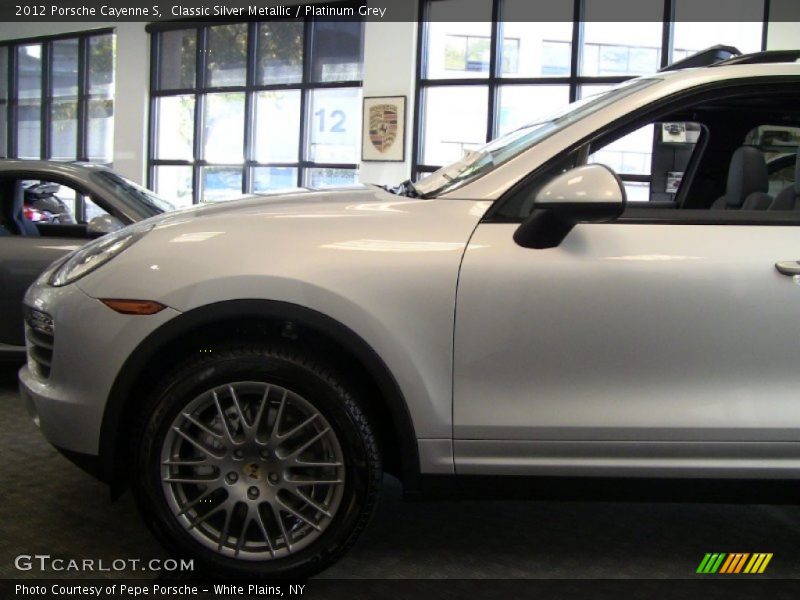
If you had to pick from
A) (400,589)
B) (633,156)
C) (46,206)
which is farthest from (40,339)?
(46,206)

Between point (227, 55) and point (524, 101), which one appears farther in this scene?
point (227, 55)

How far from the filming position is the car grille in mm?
2229

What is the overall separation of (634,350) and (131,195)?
3.20 m

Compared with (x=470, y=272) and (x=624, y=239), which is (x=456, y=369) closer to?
(x=470, y=272)

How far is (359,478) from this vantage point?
2.10 m

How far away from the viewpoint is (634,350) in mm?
2047

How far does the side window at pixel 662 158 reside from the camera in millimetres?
3359

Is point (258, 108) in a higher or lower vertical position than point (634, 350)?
higher

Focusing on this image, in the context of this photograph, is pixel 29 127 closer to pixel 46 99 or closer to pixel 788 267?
pixel 46 99

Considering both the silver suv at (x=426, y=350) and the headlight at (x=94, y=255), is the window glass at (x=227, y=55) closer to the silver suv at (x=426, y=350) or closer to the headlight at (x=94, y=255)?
the headlight at (x=94, y=255)

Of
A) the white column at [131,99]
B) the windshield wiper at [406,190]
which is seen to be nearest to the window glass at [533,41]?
the white column at [131,99]

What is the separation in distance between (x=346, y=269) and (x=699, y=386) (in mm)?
929

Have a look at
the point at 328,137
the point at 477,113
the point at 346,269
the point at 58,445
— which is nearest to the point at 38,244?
the point at 58,445

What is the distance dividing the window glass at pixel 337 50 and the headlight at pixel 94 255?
10322 mm
